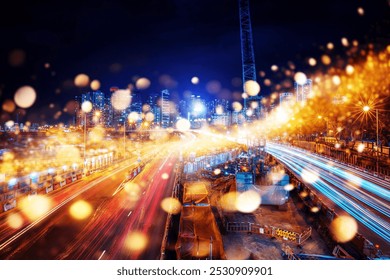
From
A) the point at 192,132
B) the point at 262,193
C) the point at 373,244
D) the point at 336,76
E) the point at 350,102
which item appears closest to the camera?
the point at 373,244

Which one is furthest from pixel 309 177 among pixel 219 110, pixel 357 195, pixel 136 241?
pixel 219 110

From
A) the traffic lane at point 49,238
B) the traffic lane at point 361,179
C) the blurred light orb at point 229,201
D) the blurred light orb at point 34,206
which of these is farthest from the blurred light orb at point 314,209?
the blurred light orb at point 34,206

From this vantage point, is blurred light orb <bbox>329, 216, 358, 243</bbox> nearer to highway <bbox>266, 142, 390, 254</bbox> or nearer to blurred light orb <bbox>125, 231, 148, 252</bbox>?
highway <bbox>266, 142, 390, 254</bbox>

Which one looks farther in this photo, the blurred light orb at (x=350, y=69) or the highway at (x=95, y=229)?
the blurred light orb at (x=350, y=69)

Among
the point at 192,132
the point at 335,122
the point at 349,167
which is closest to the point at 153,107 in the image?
the point at 192,132

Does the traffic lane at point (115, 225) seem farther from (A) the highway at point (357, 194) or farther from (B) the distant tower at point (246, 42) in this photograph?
(B) the distant tower at point (246, 42)

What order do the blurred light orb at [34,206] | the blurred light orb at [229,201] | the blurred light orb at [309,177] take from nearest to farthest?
the blurred light orb at [34,206]
the blurred light orb at [229,201]
the blurred light orb at [309,177]
